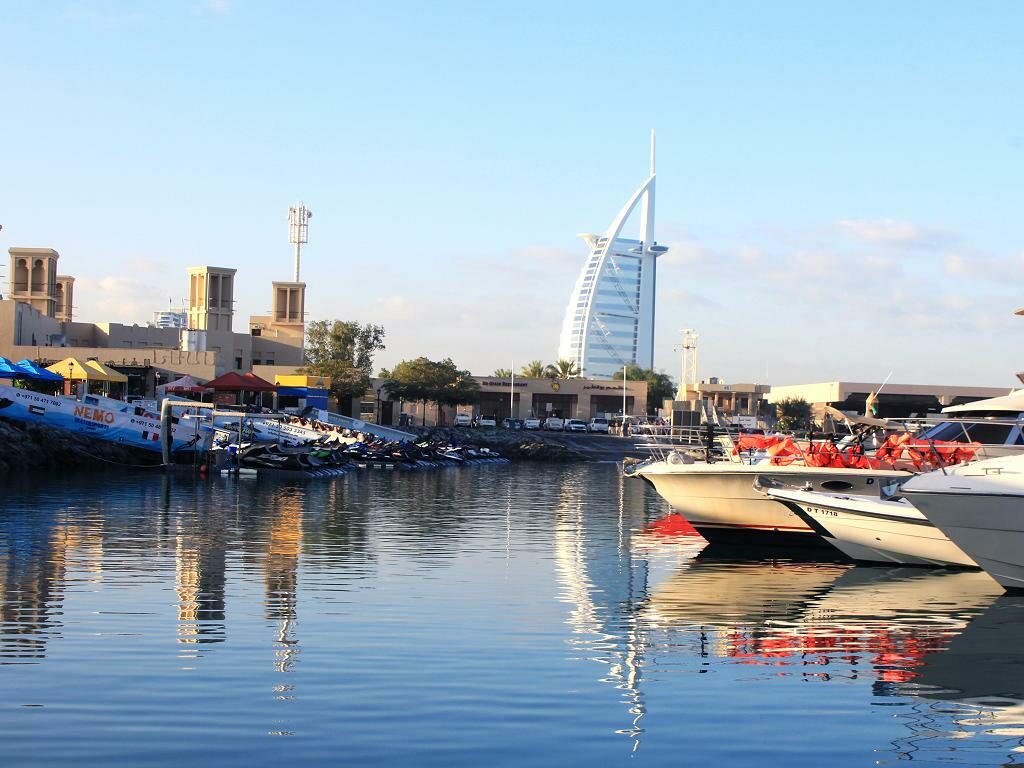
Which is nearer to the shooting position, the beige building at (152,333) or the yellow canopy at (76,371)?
the yellow canopy at (76,371)

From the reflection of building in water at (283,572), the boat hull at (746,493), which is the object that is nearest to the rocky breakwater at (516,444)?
the reflection of building in water at (283,572)

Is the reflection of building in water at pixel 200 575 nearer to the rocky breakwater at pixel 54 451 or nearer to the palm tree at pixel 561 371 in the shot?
the rocky breakwater at pixel 54 451

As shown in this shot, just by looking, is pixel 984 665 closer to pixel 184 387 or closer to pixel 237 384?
pixel 237 384

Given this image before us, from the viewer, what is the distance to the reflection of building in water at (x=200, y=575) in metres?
15.2

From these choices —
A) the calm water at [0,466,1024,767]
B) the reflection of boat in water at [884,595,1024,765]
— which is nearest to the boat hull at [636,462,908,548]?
the calm water at [0,466,1024,767]

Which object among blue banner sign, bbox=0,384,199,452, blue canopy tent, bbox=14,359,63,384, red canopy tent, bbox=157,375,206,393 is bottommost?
blue banner sign, bbox=0,384,199,452

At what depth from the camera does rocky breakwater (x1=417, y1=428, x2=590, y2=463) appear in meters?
82.2

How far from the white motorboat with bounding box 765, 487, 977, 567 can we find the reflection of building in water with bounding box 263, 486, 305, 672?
929cm

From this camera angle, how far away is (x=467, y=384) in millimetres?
107688

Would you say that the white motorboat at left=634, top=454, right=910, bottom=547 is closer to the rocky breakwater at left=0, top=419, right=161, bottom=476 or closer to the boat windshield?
the boat windshield

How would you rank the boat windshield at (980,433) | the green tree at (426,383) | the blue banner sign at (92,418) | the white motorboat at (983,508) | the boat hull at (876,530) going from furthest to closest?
1. the green tree at (426,383)
2. the blue banner sign at (92,418)
3. the boat windshield at (980,433)
4. the boat hull at (876,530)
5. the white motorboat at (983,508)

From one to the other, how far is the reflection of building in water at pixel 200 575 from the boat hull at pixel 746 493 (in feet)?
31.2

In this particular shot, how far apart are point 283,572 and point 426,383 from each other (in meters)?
82.1

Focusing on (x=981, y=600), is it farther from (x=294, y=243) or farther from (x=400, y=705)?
(x=294, y=243)
